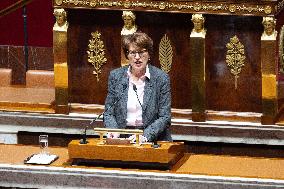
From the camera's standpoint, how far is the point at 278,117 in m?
7.67

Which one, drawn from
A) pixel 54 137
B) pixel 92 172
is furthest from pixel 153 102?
pixel 54 137

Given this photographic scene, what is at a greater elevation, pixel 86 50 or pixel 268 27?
pixel 268 27

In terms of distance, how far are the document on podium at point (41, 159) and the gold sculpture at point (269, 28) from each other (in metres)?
1.91

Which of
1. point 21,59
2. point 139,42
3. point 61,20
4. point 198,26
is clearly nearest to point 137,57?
point 139,42

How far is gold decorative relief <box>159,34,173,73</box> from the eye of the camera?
7.70 meters

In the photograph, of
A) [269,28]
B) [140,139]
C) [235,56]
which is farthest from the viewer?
[235,56]

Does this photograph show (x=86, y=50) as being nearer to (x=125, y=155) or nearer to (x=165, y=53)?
(x=165, y=53)

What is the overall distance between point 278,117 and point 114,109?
1585 mm

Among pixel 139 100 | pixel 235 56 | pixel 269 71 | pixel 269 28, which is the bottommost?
pixel 139 100

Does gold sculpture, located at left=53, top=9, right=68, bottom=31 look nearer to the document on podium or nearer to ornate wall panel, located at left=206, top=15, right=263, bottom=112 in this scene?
ornate wall panel, located at left=206, top=15, right=263, bottom=112

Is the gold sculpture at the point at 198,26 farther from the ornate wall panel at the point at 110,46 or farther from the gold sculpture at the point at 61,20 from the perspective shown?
the gold sculpture at the point at 61,20

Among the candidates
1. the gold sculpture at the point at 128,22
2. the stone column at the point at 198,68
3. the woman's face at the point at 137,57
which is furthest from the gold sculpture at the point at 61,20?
the woman's face at the point at 137,57

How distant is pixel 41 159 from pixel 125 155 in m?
0.53

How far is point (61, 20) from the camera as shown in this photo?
7891 mm
